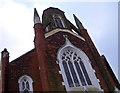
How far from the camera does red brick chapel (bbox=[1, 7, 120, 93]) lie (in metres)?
14.8

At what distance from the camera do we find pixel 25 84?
1580 centimetres

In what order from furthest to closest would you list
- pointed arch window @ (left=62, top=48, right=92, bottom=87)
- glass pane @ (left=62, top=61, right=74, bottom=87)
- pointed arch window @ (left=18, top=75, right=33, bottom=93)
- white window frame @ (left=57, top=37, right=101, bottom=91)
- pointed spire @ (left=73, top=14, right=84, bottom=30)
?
pointed spire @ (left=73, top=14, right=84, bottom=30) < pointed arch window @ (left=18, top=75, right=33, bottom=93) < pointed arch window @ (left=62, top=48, right=92, bottom=87) < white window frame @ (left=57, top=37, right=101, bottom=91) < glass pane @ (left=62, top=61, right=74, bottom=87)

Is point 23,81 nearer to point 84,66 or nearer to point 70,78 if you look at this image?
point 70,78

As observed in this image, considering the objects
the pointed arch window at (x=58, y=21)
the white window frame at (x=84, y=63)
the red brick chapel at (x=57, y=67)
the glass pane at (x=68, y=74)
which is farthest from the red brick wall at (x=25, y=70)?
the pointed arch window at (x=58, y=21)

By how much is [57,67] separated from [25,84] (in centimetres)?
286

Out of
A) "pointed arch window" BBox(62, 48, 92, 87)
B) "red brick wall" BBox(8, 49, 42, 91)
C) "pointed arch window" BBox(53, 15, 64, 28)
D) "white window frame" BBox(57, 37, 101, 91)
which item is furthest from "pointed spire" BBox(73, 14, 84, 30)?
"red brick wall" BBox(8, 49, 42, 91)

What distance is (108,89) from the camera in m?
15.5

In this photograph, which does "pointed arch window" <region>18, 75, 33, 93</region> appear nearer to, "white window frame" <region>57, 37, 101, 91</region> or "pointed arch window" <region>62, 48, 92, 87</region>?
"white window frame" <region>57, 37, 101, 91</region>

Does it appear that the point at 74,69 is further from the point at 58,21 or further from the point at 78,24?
the point at 58,21

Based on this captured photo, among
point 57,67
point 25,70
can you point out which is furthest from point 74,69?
point 25,70

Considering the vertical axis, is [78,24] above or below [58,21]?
below

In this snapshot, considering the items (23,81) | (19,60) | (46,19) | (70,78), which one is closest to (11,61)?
(19,60)

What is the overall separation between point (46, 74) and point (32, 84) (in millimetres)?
1976

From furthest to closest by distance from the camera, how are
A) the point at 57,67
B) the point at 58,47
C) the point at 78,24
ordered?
the point at 78,24
the point at 58,47
the point at 57,67
